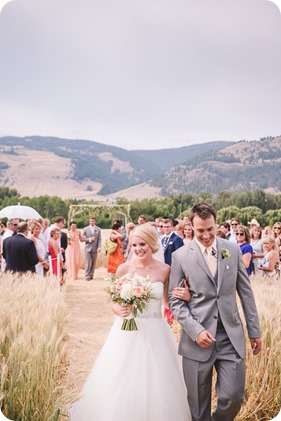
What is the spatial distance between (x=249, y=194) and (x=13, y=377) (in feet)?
192

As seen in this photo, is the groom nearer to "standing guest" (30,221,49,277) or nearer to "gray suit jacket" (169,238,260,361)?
"gray suit jacket" (169,238,260,361)

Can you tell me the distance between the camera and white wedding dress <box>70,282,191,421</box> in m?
4.32

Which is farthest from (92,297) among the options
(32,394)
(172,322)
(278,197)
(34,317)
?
(278,197)

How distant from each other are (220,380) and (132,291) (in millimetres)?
989

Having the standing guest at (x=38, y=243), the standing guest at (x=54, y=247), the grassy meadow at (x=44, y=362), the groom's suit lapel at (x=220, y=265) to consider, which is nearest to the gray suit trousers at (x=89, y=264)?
the standing guest at (x=54, y=247)

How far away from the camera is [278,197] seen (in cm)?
5703

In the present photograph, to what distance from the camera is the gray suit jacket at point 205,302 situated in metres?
3.98

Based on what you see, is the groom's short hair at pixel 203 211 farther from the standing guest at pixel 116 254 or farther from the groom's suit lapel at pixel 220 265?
the standing guest at pixel 116 254

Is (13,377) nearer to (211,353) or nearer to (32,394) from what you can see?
(32,394)

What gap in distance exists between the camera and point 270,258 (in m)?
8.81

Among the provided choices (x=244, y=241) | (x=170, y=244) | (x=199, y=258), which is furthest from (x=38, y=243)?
(x=199, y=258)

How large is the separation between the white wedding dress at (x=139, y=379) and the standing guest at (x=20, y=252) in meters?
4.14

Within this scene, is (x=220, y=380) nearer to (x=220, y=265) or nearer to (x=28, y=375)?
(x=220, y=265)

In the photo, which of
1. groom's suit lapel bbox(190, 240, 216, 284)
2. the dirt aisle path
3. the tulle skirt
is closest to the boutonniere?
groom's suit lapel bbox(190, 240, 216, 284)
